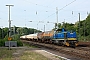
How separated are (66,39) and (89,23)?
4926 centimetres

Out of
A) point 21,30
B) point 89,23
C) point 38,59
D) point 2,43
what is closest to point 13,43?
point 2,43

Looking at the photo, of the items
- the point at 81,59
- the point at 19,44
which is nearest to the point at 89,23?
the point at 19,44

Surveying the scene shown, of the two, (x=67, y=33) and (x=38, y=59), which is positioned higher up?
(x=67, y=33)

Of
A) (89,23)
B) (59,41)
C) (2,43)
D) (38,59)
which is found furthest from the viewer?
(89,23)

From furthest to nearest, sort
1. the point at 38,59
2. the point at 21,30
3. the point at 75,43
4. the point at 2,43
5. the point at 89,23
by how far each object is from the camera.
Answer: the point at 21,30, the point at 89,23, the point at 2,43, the point at 75,43, the point at 38,59

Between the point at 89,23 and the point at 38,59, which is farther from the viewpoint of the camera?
the point at 89,23

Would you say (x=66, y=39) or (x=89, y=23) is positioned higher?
(x=89, y=23)

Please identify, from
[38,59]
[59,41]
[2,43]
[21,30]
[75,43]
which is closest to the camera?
[38,59]

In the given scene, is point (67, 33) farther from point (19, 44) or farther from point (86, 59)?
point (86, 59)

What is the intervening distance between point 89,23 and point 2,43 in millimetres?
47677

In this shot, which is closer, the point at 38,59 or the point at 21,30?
the point at 38,59

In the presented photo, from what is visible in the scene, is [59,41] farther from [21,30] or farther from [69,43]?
[21,30]

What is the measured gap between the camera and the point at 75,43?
112ft

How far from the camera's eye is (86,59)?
17578mm
